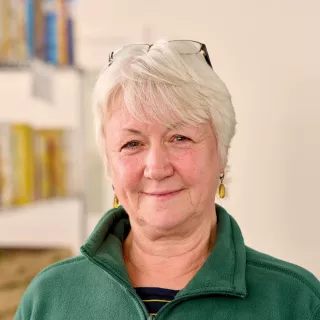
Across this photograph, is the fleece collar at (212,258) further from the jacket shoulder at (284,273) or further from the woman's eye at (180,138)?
the woman's eye at (180,138)

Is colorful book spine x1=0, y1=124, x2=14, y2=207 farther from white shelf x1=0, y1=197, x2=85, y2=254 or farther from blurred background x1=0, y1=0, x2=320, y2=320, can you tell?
white shelf x1=0, y1=197, x2=85, y2=254

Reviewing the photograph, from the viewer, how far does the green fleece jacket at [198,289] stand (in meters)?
1.37

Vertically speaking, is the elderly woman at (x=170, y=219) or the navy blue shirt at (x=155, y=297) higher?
the elderly woman at (x=170, y=219)

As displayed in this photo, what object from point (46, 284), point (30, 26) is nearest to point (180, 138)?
point (46, 284)

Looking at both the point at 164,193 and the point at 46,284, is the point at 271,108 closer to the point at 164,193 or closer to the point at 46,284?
the point at 164,193

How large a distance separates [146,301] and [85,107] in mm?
1921

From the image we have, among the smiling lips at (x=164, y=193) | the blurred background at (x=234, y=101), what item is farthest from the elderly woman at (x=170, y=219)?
the blurred background at (x=234, y=101)

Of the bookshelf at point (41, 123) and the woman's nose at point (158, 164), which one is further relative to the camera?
the bookshelf at point (41, 123)

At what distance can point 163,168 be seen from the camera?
1.38m

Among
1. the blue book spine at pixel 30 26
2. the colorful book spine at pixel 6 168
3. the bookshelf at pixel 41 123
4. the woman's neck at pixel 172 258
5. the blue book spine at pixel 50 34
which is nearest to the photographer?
the woman's neck at pixel 172 258

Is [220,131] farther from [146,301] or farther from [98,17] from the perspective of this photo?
[98,17]

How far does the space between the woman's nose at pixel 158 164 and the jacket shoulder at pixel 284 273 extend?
317 millimetres

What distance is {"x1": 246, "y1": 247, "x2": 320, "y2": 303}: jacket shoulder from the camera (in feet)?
4.62

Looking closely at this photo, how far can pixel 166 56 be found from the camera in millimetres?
1416
